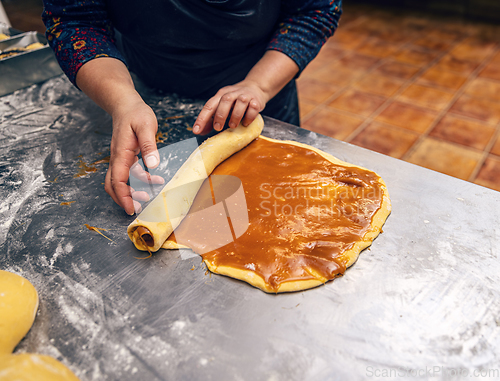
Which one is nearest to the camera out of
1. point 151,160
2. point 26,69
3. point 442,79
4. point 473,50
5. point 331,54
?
point 151,160

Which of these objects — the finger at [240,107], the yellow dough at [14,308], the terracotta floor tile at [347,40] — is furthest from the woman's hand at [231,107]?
the terracotta floor tile at [347,40]

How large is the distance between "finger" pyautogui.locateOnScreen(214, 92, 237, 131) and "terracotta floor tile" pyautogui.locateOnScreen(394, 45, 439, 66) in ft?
10.6

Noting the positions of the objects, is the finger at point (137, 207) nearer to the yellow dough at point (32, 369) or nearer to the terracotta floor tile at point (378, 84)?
the yellow dough at point (32, 369)

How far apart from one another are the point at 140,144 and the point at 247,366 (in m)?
0.63

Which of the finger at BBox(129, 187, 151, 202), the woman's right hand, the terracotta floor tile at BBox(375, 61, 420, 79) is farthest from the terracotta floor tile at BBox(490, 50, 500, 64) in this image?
the finger at BBox(129, 187, 151, 202)

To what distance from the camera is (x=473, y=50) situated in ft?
12.1

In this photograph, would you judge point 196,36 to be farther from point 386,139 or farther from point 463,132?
point 463,132

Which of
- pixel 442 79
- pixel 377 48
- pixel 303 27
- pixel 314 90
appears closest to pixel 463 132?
pixel 442 79

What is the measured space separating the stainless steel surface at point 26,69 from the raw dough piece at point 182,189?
1059mm

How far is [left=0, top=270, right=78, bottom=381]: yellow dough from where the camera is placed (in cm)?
61

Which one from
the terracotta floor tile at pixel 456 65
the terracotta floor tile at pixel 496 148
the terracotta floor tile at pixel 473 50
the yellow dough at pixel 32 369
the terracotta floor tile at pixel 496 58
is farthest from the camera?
the terracotta floor tile at pixel 473 50

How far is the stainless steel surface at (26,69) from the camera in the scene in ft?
4.98

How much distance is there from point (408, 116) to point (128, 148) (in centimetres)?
256

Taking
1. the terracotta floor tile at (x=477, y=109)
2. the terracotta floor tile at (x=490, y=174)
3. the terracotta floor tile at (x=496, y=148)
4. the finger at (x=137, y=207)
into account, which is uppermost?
the finger at (x=137, y=207)
